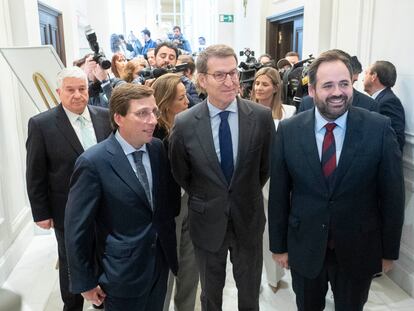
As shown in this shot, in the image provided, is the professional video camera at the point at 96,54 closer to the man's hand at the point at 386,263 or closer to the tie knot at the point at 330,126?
the tie knot at the point at 330,126

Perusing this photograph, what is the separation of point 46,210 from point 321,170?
1.57 m

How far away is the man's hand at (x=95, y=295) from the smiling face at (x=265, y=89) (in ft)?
5.69

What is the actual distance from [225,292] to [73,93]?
1.70 meters

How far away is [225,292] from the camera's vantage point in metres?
2.85

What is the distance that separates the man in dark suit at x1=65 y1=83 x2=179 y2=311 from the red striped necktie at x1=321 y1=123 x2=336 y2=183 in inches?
27.4

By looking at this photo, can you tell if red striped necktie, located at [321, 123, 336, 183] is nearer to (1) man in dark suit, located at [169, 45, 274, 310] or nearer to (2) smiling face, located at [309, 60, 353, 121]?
(2) smiling face, located at [309, 60, 353, 121]

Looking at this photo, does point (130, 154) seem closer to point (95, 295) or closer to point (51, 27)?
point (95, 295)

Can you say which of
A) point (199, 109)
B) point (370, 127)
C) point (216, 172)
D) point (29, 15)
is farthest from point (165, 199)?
point (29, 15)

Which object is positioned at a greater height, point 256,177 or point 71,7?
point 71,7

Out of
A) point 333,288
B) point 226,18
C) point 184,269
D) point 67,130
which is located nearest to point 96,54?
point 67,130

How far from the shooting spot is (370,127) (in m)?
1.58

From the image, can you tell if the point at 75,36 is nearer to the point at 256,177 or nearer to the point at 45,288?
the point at 45,288

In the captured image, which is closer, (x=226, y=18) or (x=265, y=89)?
(x=265, y=89)

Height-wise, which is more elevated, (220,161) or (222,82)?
(222,82)
